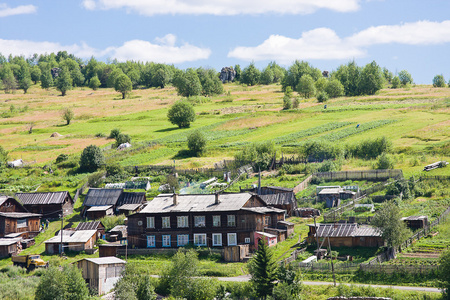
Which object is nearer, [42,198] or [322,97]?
[42,198]

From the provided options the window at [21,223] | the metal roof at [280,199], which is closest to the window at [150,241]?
the metal roof at [280,199]

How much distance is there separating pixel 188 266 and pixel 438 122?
8612 cm

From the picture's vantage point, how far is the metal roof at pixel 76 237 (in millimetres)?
66000

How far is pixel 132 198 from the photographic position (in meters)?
81.6

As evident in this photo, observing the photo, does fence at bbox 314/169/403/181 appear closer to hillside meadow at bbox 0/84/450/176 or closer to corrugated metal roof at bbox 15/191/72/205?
hillside meadow at bbox 0/84/450/176

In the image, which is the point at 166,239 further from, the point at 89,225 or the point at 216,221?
the point at 89,225

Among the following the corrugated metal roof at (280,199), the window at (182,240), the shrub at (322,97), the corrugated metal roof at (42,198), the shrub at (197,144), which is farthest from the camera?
the shrub at (322,97)

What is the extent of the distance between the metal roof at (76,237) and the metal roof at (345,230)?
970 inches

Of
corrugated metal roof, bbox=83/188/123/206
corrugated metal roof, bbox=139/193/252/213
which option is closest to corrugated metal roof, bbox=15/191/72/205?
corrugated metal roof, bbox=83/188/123/206

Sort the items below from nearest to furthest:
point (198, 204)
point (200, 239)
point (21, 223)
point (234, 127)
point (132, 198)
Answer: point (200, 239), point (198, 204), point (21, 223), point (132, 198), point (234, 127)

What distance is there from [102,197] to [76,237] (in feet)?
49.9

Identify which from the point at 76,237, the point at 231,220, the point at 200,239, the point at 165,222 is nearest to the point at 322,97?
the point at 231,220

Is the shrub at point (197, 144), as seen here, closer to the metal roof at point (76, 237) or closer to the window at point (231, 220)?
the metal roof at point (76, 237)

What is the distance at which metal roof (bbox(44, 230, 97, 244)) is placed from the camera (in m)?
66.0
